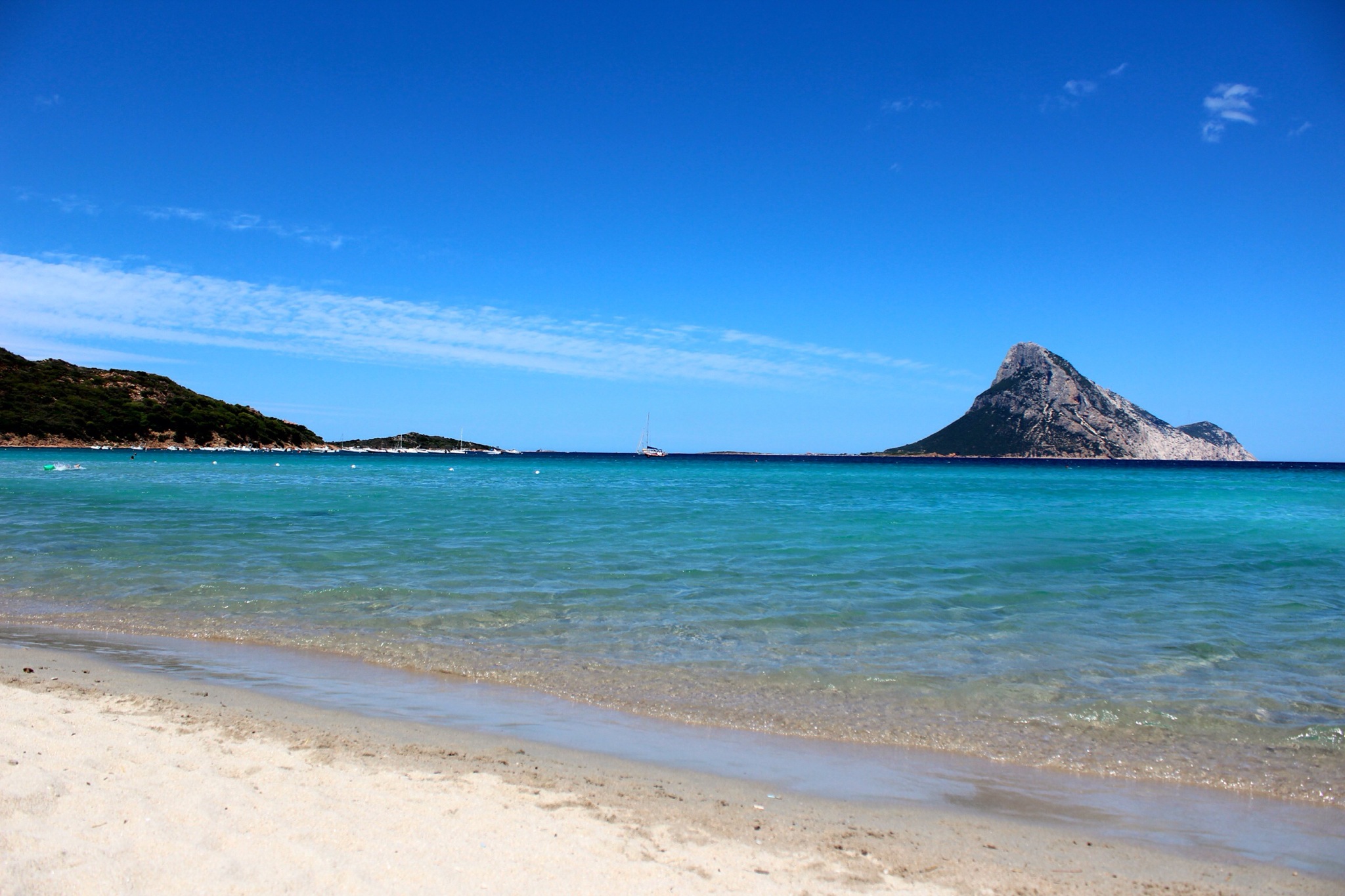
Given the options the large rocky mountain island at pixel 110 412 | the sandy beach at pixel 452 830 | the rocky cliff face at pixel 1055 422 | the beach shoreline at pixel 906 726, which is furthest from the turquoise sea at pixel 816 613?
the rocky cliff face at pixel 1055 422

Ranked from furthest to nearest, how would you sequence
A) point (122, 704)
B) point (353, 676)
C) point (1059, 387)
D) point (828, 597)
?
point (1059, 387) < point (828, 597) < point (353, 676) < point (122, 704)

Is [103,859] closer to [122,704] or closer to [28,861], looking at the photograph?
[28,861]

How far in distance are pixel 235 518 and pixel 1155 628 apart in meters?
22.1

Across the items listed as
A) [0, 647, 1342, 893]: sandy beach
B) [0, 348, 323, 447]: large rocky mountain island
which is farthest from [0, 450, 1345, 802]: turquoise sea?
[0, 348, 323, 447]: large rocky mountain island

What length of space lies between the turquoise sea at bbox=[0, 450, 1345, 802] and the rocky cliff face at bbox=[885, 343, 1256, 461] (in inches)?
6078

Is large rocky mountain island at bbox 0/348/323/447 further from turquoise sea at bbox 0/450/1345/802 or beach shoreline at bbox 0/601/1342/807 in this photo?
beach shoreline at bbox 0/601/1342/807

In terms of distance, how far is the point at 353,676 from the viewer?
738cm

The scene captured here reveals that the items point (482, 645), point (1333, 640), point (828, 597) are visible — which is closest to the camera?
point (482, 645)

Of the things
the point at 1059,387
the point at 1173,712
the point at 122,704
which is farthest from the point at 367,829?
the point at 1059,387

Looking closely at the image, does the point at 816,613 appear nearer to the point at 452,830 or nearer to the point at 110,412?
the point at 452,830

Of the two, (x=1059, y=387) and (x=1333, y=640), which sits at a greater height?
(x=1059, y=387)

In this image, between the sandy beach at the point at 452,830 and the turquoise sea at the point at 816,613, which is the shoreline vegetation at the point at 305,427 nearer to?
the turquoise sea at the point at 816,613

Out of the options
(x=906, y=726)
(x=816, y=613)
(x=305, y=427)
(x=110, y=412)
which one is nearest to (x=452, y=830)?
(x=906, y=726)

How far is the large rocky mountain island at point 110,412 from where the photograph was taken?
104000 mm
